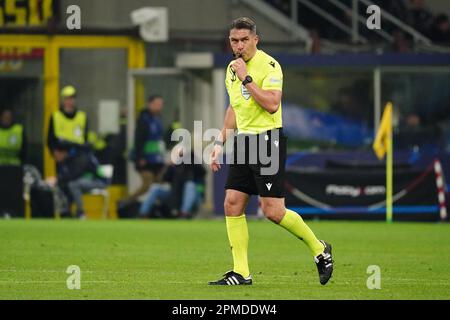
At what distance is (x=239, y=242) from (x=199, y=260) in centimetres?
303

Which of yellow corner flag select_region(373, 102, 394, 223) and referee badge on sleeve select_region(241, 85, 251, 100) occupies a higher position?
referee badge on sleeve select_region(241, 85, 251, 100)

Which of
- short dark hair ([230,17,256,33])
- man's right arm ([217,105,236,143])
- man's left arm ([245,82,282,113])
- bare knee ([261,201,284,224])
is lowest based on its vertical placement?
bare knee ([261,201,284,224])

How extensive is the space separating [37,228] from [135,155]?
6047 mm

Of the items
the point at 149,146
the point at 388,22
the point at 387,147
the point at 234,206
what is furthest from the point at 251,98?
the point at 388,22

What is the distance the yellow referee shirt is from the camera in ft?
40.2

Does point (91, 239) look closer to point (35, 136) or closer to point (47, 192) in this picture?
point (47, 192)

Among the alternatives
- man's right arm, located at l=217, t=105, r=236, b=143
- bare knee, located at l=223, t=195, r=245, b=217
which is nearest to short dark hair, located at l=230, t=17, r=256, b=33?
man's right arm, located at l=217, t=105, r=236, b=143

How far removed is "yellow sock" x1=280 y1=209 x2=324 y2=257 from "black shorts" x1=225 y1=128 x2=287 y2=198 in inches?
8.0

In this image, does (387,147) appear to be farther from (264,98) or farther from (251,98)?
(264,98)

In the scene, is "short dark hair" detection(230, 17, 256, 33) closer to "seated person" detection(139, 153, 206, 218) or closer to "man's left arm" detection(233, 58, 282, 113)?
"man's left arm" detection(233, 58, 282, 113)

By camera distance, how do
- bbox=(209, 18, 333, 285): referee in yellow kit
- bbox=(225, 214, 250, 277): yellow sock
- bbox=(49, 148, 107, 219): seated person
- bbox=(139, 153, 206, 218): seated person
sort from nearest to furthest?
bbox=(209, 18, 333, 285): referee in yellow kit
bbox=(225, 214, 250, 277): yellow sock
bbox=(49, 148, 107, 219): seated person
bbox=(139, 153, 206, 218): seated person

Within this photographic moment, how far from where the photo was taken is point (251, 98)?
12.3m

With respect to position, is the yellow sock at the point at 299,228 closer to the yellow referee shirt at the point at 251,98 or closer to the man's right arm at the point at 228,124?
the yellow referee shirt at the point at 251,98

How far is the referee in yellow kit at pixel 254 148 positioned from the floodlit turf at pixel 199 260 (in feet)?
1.13
